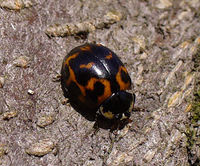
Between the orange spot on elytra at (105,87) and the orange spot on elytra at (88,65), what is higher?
the orange spot on elytra at (88,65)

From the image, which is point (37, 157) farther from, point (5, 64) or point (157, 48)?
point (157, 48)

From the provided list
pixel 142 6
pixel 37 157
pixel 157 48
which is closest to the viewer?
pixel 37 157

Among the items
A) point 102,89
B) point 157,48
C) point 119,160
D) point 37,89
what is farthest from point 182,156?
point 37,89

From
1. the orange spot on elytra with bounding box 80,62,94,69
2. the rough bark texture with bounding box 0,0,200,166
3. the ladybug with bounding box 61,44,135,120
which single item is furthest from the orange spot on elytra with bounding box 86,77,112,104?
the rough bark texture with bounding box 0,0,200,166

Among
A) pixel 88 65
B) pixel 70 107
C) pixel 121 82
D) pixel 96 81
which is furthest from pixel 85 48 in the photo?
pixel 70 107

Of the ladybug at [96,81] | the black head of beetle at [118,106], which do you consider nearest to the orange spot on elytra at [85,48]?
the ladybug at [96,81]

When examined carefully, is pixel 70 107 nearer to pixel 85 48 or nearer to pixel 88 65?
pixel 88 65

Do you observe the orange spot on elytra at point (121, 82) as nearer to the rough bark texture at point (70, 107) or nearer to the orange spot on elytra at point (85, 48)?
the rough bark texture at point (70, 107)
